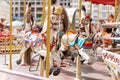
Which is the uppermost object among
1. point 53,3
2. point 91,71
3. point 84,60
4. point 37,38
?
Result: point 53,3

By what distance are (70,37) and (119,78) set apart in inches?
138

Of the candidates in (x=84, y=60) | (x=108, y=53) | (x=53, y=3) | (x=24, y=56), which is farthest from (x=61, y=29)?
(x=108, y=53)

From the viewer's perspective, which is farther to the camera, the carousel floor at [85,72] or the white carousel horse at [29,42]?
the carousel floor at [85,72]

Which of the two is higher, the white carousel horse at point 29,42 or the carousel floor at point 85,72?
the white carousel horse at point 29,42

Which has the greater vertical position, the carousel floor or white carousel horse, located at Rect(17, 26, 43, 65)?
white carousel horse, located at Rect(17, 26, 43, 65)

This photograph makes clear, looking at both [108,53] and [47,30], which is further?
[47,30]

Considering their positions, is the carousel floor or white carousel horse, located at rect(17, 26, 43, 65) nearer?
white carousel horse, located at rect(17, 26, 43, 65)

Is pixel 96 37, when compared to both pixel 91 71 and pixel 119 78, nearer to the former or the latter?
pixel 91 71

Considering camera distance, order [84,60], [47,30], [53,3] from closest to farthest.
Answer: [47,30], [84,60], [53,3]

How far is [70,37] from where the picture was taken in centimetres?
712

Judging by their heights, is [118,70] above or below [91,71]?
above

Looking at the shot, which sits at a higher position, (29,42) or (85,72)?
(29,42)

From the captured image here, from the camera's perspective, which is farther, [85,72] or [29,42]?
[85,72]

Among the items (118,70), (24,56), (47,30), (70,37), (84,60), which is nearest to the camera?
(118,70)
